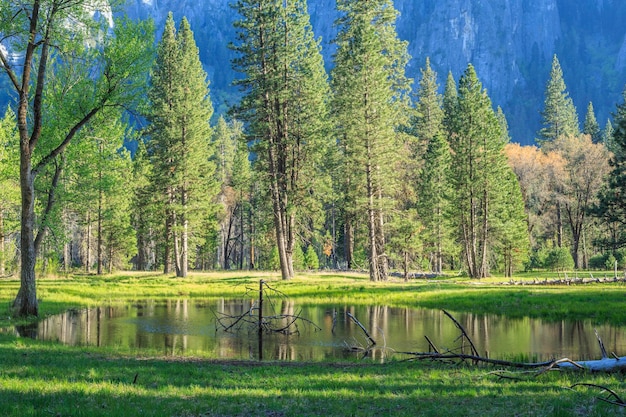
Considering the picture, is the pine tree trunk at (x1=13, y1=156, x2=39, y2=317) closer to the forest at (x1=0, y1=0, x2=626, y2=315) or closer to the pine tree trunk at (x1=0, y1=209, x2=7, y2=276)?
the forest at (x1=0, y1=0, x2=626, y2=315)

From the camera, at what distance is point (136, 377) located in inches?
404

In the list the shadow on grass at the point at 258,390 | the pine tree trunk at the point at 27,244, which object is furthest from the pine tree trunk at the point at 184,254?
the shadow on grass at the point at 258,390

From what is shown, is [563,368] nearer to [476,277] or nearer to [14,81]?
[14,81]

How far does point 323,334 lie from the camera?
20.5m

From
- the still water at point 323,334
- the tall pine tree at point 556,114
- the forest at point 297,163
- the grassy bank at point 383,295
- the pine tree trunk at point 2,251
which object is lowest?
the still water at point 323,334

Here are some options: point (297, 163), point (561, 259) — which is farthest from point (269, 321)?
point (561, 259)

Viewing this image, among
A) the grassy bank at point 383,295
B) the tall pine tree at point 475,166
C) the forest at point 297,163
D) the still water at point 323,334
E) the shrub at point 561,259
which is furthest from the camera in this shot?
the shrub at point 561,259

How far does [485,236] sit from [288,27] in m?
25.2

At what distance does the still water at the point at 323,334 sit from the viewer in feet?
56.0

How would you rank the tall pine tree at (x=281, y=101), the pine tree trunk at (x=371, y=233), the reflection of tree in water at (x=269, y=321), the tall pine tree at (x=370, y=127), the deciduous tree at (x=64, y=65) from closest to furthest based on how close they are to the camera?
the reflection of tree in water at (x=269, y=321), the deciduous tree at (x=64, y=65), the pine tree trunk at (x=371, y=233), the tall pine tree at (x=370, y=127), the tall pine tree at (x=281, y=101)

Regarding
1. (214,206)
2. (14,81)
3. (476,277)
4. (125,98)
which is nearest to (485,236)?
(476,277)

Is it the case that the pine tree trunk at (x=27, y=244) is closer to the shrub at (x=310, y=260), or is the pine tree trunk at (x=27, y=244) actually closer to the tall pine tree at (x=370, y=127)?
the tall pine tree at (x=370, y=127)

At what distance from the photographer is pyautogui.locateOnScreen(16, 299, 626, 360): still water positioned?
56.0 ft

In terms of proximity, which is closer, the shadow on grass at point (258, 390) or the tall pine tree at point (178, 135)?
the shadow on grass at point (258, 390)
